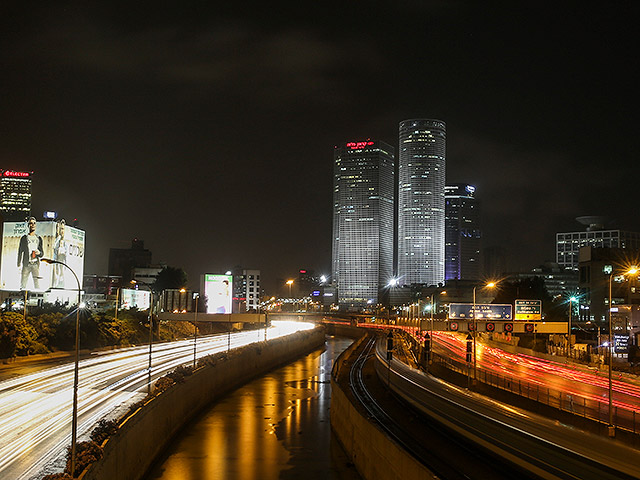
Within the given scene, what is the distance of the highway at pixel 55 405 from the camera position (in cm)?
2512

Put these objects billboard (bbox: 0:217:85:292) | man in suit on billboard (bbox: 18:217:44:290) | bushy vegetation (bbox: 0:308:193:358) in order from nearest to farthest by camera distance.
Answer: bushy vegetation (bbox: 0:308:193:358) < man in suit on billboard (bbox: 18:217:44:290) < billboard (bbox: 0:217:85:292)

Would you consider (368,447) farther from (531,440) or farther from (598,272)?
(598,272)

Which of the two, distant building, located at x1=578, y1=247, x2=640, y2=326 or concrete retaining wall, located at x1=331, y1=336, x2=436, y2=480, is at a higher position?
distant building, located at x1=578, y1=247, x2=640, y2=326

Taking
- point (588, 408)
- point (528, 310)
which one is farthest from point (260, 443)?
point (528, 310)

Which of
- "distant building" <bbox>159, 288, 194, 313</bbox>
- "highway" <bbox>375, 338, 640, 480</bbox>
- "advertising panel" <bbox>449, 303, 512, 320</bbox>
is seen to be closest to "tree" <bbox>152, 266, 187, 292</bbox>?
"distant building" <bbox>159, 288, 194, 313</bbox>

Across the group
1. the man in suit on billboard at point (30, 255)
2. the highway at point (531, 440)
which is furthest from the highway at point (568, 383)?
the man in suit on billboard at point (30, 255)

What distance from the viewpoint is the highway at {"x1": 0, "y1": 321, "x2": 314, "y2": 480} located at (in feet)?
82.4

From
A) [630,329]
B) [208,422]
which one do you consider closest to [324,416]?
[208,422]

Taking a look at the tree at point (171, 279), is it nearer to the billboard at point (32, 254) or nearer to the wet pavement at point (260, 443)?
the billboard at point (32, 254)

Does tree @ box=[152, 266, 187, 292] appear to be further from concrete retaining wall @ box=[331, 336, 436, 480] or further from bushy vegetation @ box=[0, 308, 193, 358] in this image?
concrete retaining wall @ box=[331, 336, 436, 480]

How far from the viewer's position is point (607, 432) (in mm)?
29297

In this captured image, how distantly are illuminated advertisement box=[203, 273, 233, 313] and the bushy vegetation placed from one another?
14608 mm

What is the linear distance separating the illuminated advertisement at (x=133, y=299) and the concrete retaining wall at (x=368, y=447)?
255 feet

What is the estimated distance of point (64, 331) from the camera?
7262 centimetres
